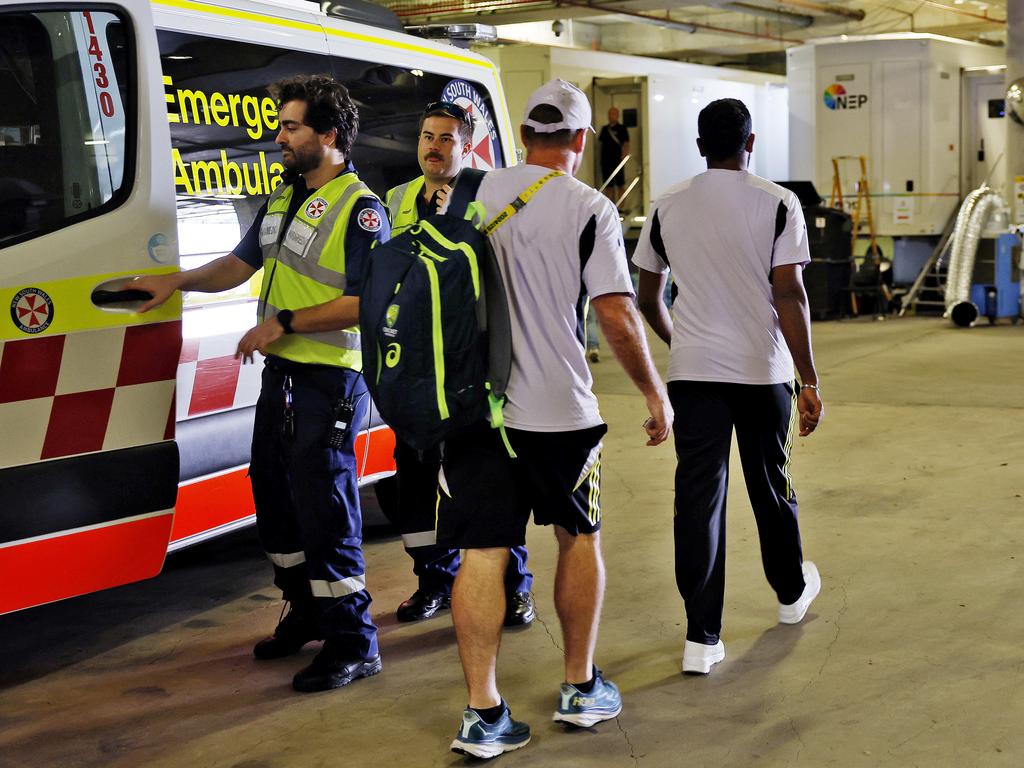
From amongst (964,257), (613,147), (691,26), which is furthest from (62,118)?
(691,26)

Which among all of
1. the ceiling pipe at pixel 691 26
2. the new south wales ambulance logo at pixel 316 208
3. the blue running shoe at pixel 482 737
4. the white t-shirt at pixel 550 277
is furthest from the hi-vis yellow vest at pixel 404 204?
the ceiling pipe at pixel 691 26

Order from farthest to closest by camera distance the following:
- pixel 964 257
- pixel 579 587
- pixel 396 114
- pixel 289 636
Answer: pixel 964 257
pixel 396 114
pixel 289 636
pixel 579 587

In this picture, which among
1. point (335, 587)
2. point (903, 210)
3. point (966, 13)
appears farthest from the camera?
point (966, 13)

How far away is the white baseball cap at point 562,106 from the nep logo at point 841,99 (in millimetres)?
12021

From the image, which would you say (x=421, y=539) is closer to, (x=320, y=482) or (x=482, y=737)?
(x=320, y=482)

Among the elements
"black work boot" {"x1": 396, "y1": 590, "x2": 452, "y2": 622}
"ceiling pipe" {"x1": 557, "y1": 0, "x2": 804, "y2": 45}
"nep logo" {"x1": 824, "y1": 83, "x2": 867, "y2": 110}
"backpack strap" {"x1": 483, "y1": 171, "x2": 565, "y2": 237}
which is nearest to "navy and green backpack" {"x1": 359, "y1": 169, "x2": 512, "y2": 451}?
"backpack strap" {"x1": 483, "y1": 171, "x2": 565, "y2": 237}

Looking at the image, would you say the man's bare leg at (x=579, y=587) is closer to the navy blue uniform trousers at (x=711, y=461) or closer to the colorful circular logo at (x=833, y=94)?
the navy blue uniform trousers at (x=711, y=461)

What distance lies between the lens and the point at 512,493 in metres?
2.96

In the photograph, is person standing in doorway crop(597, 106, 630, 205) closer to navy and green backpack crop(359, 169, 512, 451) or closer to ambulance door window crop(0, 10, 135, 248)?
ambulance door window crop(0, 10, 135, 248)

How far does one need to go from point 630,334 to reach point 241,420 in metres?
1.42

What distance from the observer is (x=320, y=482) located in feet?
11.1

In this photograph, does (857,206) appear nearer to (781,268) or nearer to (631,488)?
(631,488)

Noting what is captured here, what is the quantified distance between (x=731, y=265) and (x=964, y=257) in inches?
379

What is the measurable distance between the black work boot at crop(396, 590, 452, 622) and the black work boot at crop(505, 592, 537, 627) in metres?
0.20
